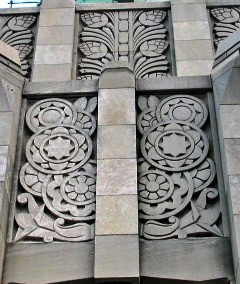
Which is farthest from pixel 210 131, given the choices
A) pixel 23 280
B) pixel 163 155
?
pixel 23 280

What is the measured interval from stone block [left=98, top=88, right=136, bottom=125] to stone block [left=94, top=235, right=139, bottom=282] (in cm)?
210

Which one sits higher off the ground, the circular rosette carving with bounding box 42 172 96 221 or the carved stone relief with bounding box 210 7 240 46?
the carved stone relief with bounding box 210 7 240 46

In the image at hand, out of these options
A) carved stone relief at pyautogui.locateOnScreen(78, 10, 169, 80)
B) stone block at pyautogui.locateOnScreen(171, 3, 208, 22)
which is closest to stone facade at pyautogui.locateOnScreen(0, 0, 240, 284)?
carved stone relief at pyautogui.locateOnScreen(78, 10, 169, 80)

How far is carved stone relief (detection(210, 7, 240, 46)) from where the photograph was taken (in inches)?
555

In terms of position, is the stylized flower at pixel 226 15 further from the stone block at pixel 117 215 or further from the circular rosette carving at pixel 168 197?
the stone block at pixel 117 215

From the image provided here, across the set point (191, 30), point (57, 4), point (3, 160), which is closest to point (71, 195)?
point (3, 160)

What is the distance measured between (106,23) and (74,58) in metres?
1.22

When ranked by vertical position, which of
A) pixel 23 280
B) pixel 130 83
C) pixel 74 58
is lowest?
pixel 23 280

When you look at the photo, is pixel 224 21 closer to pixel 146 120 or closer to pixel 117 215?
pixel 146 120

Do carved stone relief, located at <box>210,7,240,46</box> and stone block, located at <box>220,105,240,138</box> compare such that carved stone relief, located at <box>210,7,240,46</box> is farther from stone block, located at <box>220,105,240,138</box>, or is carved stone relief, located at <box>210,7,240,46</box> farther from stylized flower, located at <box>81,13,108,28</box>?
stone block, located at <box>220,105,240,138</box>

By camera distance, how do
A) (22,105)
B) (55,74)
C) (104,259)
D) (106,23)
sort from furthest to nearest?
(106,23) → (55,74) → (22,105) → (104,259)

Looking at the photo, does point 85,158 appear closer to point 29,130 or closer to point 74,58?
point 29,130

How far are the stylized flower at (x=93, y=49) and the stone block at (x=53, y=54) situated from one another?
32 centimetres

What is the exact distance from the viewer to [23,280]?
970 cm
